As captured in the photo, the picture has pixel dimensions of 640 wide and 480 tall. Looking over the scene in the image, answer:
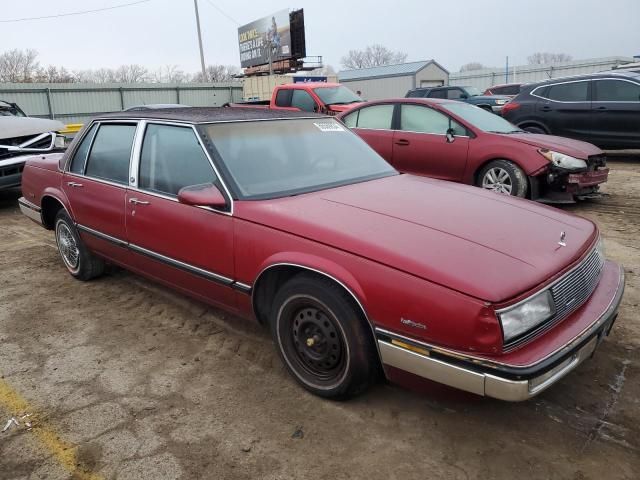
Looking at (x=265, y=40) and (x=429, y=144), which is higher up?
(x=265, y=40)

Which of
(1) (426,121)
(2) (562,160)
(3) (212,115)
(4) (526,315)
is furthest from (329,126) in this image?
(2) (562,160)

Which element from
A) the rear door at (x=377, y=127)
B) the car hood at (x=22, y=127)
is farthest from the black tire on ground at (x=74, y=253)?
the rear door at (x=377, y=127)

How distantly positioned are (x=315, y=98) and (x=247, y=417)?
10095 mm

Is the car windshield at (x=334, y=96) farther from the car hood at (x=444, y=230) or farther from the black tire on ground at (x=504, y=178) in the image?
the car hood at (x=444, y=230)

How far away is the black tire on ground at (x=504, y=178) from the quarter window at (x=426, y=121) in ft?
1.97

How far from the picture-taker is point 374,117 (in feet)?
25.6

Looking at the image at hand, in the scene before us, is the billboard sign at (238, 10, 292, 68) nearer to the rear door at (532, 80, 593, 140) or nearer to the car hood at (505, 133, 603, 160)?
the rear door at (532, 80, 593, 140)

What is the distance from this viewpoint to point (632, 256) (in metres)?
4.96

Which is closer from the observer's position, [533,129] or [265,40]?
[533,129]

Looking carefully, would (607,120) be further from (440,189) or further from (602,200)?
(440,189)

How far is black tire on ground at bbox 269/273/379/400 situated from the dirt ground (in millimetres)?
154

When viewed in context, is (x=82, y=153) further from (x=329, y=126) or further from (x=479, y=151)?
(x=479, y=151)

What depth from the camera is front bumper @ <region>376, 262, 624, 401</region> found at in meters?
2.19

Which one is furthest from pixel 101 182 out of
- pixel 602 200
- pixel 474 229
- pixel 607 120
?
pixel 607 120
